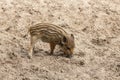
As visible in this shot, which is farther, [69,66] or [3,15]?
[3,15]

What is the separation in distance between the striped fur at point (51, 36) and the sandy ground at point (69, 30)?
0.74ft

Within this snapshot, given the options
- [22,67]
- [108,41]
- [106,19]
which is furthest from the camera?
[106,19]

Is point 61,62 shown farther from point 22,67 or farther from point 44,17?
point 44,17

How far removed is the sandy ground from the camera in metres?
6.78

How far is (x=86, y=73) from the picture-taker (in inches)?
269

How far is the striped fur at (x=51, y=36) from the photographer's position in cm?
718

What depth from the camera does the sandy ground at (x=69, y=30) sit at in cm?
678

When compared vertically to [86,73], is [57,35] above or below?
above

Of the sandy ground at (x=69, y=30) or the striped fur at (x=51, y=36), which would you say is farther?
the striped fur at (x=51, y=36)

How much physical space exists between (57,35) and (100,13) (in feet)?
6.71

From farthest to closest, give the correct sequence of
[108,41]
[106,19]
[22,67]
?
[106,19] → [108,41] → [22,67]

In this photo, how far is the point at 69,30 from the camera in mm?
8352

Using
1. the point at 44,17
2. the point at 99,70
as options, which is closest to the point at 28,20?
the point at 44,17

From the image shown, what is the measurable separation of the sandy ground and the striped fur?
23 centimetres
